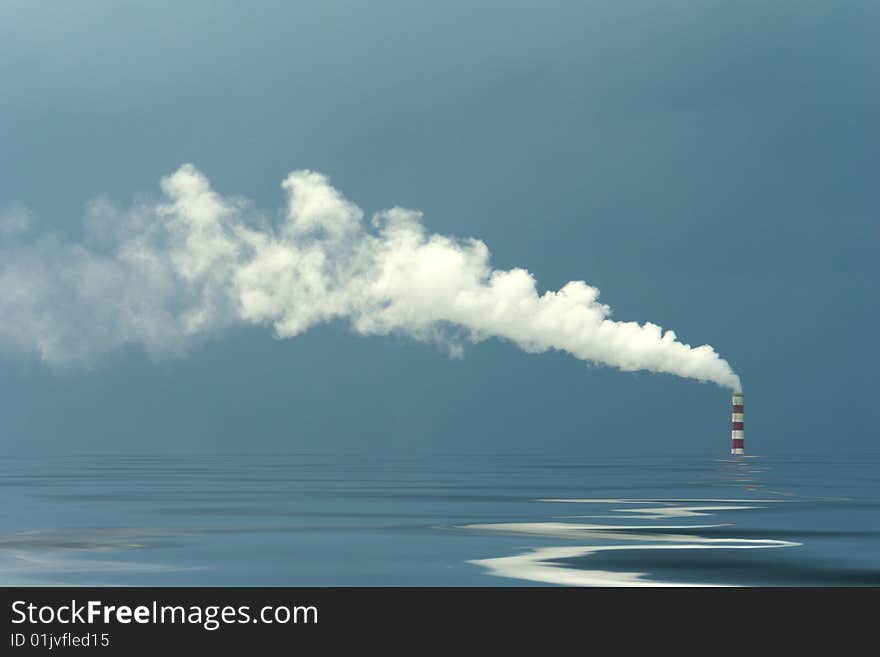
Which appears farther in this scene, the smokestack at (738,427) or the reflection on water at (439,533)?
the smokestack at (738,427)

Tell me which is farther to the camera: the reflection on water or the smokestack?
the smokestack

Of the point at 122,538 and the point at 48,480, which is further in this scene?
the point at 48,480

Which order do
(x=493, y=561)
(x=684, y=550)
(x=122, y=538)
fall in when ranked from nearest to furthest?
(x=493, y=561) < (x=684, y=550) < (x=122, y=538)

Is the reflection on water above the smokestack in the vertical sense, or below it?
below

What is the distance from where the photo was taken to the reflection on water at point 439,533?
26844 mm

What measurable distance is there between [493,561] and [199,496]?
2598 centimetres

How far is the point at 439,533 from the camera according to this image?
35625 mm

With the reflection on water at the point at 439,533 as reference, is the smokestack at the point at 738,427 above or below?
above

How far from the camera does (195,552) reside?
101 feet

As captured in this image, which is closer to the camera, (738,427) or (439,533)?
(439,533)

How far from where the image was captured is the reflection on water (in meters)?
26.8
